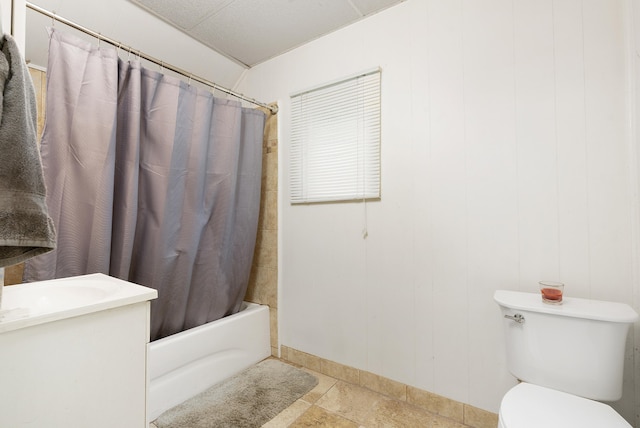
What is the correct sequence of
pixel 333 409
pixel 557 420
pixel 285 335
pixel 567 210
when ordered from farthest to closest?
1. pixel 285 335
2. pixel 333 409
3. pixel 567 210
4. pixel 557 420

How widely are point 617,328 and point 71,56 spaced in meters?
2.40

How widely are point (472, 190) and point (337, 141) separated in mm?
837

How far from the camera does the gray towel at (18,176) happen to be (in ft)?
2.06

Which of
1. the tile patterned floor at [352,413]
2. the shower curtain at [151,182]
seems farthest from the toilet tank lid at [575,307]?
the shower curtain at [151,182]

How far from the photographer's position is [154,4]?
1660mm

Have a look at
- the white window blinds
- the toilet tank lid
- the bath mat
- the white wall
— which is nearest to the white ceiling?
the white wall

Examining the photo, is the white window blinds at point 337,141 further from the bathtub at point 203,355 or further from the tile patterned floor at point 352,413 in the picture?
the tile patterned floor at point 352,413

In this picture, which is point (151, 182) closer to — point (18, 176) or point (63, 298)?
point (63, 298)

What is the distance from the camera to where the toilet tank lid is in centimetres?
102

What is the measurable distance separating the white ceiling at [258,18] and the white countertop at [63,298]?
5.00 ft

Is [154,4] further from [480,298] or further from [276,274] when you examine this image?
[480,298]

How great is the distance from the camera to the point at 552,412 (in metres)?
0.92

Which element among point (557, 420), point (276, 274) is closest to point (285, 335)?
point (276, 274)

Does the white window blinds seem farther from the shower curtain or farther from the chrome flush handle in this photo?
the chrome flush handle
